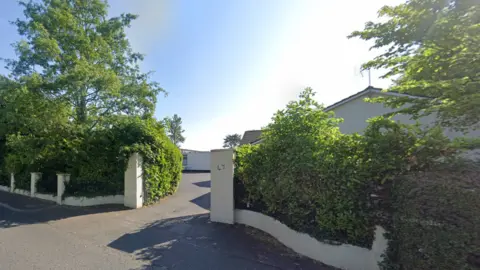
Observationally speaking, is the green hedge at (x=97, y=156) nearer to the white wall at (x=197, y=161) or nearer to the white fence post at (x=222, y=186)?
the white fence post at (x=222, y=186)

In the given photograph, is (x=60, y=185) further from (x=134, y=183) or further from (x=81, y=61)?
(x=81, y=61)

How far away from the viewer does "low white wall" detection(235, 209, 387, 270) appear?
3789 millimetres

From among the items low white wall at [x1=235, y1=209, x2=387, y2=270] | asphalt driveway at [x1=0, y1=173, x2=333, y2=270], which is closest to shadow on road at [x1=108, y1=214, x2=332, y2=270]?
asphalt driveway at [x1=0, y1=173, x2=333, y2=270]

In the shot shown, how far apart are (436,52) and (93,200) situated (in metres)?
10.2

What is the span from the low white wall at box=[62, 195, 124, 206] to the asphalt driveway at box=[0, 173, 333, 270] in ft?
1.14

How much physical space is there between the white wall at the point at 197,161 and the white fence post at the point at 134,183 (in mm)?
22105

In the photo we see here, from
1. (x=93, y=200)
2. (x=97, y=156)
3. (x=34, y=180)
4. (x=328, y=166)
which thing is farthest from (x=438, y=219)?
(x=34, y=180)

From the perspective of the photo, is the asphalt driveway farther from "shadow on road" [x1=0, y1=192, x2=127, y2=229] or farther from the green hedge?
the green hedge

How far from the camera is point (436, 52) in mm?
3713

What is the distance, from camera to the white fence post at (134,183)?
8.63 metres

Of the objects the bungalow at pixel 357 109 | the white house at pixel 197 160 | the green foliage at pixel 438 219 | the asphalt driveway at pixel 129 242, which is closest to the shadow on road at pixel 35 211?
the asphalt driveway at pixel 129 242

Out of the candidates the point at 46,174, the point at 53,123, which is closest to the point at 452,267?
the point at 53,123

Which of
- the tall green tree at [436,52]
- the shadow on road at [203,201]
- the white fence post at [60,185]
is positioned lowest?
the shadow on road at [203,201]

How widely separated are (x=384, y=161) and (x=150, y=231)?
5.47 m
